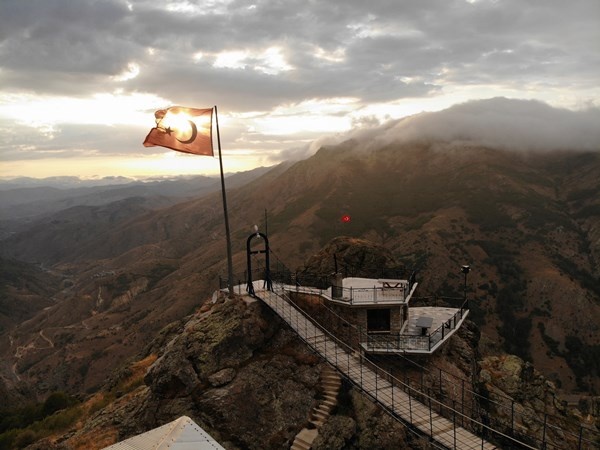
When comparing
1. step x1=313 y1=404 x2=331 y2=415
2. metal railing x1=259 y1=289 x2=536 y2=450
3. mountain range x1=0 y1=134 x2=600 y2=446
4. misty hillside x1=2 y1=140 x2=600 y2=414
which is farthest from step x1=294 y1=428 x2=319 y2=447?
misty hillside x1=2 y1=140 x2=600 y2=414

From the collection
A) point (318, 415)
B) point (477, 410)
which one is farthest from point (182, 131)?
point (477, 410)

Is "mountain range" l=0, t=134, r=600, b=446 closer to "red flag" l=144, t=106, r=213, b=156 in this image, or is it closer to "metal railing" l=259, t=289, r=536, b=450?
"metal railing" l=259, t=289, r=536, b=450

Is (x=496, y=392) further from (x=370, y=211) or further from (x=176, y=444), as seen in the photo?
(x=370, y=211)

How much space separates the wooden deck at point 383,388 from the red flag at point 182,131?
1015cm

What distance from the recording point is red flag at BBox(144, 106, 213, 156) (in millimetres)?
22141

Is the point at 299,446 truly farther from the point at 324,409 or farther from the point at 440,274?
the point at 440,274

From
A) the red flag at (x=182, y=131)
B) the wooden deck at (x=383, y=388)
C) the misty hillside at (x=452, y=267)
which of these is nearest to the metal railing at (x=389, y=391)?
the wooden deck at (x=383, y=388)

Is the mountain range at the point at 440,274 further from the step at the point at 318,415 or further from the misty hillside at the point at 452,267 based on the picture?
the step at the point at 318,415

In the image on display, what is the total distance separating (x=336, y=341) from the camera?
23.6 m

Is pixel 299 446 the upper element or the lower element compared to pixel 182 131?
lower

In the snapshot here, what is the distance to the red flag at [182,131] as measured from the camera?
22.1m

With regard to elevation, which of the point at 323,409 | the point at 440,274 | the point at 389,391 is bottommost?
the point at 440,274

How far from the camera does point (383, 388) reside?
19531 mm

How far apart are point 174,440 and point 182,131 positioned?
1651 centimetres
